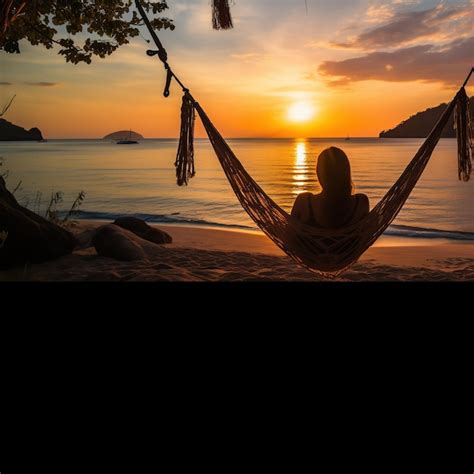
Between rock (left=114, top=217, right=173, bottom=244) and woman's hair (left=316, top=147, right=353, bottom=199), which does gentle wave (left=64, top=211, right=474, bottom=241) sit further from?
woman's hair (left=316, top=147, right=353, bottom=199)

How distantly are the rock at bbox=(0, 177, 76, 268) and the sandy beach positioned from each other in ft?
0.23

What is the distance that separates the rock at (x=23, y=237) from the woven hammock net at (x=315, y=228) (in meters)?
2.02

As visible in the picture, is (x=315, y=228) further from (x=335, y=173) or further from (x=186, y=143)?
(x=186, y=143)

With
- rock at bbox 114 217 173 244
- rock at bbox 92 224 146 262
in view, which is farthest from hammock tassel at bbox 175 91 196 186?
rock at bbox 114 217 173 244

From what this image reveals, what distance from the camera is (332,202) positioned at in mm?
2090

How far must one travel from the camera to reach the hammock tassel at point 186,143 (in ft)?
7.22

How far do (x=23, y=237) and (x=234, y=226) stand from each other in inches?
180

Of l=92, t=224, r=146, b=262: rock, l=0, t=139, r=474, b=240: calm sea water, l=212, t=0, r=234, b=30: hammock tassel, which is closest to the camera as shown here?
l=212, t=0, r=234, b=30: hammock tassel

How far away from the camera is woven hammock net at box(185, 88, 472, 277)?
2.08 meters

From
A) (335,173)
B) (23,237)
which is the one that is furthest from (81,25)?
(335,173)

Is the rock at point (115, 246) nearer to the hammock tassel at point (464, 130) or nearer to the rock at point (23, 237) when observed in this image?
the rock at point (23, 237)

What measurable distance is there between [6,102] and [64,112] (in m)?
4.00

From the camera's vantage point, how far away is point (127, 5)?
3654 millimetres

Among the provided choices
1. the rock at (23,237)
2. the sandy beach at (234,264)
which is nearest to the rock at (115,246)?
the sandy beach at (234,264)
